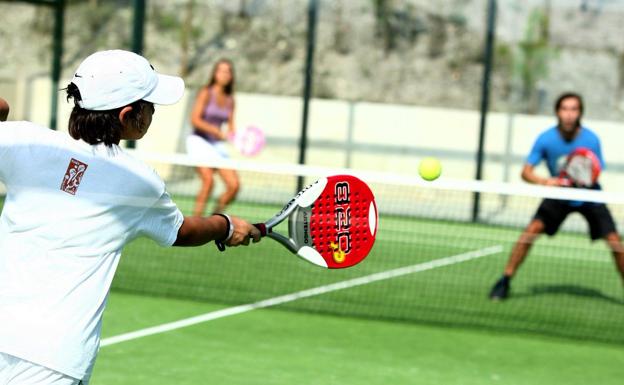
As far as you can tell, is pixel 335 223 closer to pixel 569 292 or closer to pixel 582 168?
pixel 582 168

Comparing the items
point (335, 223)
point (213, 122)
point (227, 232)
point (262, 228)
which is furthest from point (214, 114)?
point (227, 232)

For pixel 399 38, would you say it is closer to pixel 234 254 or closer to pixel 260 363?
pixel 234 254

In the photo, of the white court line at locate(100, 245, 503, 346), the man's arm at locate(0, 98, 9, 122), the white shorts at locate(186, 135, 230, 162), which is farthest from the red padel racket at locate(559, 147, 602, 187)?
the man's arm at locate(0, 98, 9, 122)

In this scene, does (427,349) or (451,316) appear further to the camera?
(451,316)

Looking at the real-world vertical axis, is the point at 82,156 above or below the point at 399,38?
below

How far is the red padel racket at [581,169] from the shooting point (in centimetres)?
733

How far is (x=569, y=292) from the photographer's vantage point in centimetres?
823

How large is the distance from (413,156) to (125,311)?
277 inches

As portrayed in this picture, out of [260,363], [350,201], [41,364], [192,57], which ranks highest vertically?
[192,57]

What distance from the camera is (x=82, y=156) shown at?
2.91 metres

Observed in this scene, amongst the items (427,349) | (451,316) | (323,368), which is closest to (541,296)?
(451,316)

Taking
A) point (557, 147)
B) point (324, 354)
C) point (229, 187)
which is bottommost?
point (324, 354)

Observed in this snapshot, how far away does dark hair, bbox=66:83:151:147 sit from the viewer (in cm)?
296

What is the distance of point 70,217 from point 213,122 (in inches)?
277
